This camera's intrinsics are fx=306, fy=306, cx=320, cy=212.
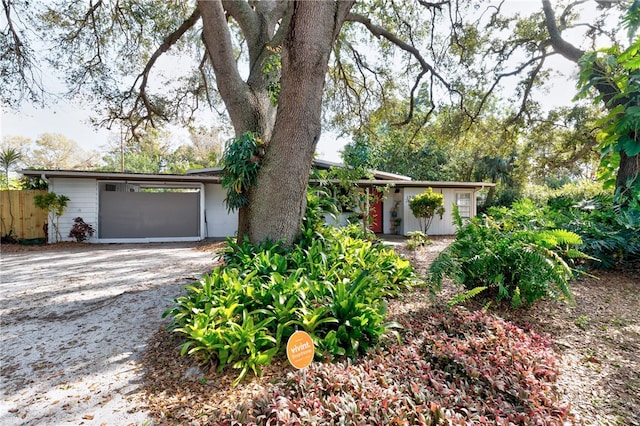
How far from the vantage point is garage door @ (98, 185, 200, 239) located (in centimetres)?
1047

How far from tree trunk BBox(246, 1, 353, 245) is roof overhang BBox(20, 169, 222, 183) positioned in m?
5.31

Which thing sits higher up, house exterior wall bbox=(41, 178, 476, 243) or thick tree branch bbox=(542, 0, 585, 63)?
thick tree branch bbox=(542, 0, 585, 63)

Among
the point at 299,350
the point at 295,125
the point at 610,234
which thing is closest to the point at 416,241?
the point at 610,234

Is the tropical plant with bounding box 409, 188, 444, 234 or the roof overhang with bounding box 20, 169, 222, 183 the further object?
the tropical plant with bounding box 409, 188, 444, 234

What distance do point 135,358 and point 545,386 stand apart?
119 inches

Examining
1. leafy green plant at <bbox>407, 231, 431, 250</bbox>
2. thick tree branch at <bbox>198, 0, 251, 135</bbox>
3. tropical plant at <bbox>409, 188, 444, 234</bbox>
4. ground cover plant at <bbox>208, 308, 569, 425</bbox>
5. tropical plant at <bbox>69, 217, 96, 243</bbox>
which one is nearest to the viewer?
ground cover plant at <bbox>208, 308, 569, 425</bbox>

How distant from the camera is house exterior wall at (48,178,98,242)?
981cm

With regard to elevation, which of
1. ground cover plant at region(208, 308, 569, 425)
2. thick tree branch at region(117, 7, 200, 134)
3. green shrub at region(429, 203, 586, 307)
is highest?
thick tree branch at region(117, 7, 200, 134)

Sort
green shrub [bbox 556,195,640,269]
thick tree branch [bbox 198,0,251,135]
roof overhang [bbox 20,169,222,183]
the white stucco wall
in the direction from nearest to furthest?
1. green shrub [bbox 556,195,640,269]
2. thick tree branch [bbox 198,0,251,135]
3. roof overhang [bbox 20,169,222,183]
4. the white stucco wall

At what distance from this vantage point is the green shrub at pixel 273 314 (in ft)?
7.33

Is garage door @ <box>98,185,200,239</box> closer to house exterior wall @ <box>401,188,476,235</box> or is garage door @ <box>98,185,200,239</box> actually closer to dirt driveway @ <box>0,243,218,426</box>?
dirt driveway @ <box>0,243,218,426</box>

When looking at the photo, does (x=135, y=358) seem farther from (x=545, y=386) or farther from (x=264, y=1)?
(x=264, y=1)

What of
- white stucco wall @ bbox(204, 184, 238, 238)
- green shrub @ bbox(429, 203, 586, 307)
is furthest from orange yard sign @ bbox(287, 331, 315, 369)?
white stucco wall @ bbox(204, 184, 238, 238)

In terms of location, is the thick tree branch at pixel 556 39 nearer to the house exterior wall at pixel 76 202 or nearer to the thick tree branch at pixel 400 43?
the thick tree branch at pixel 400 43
